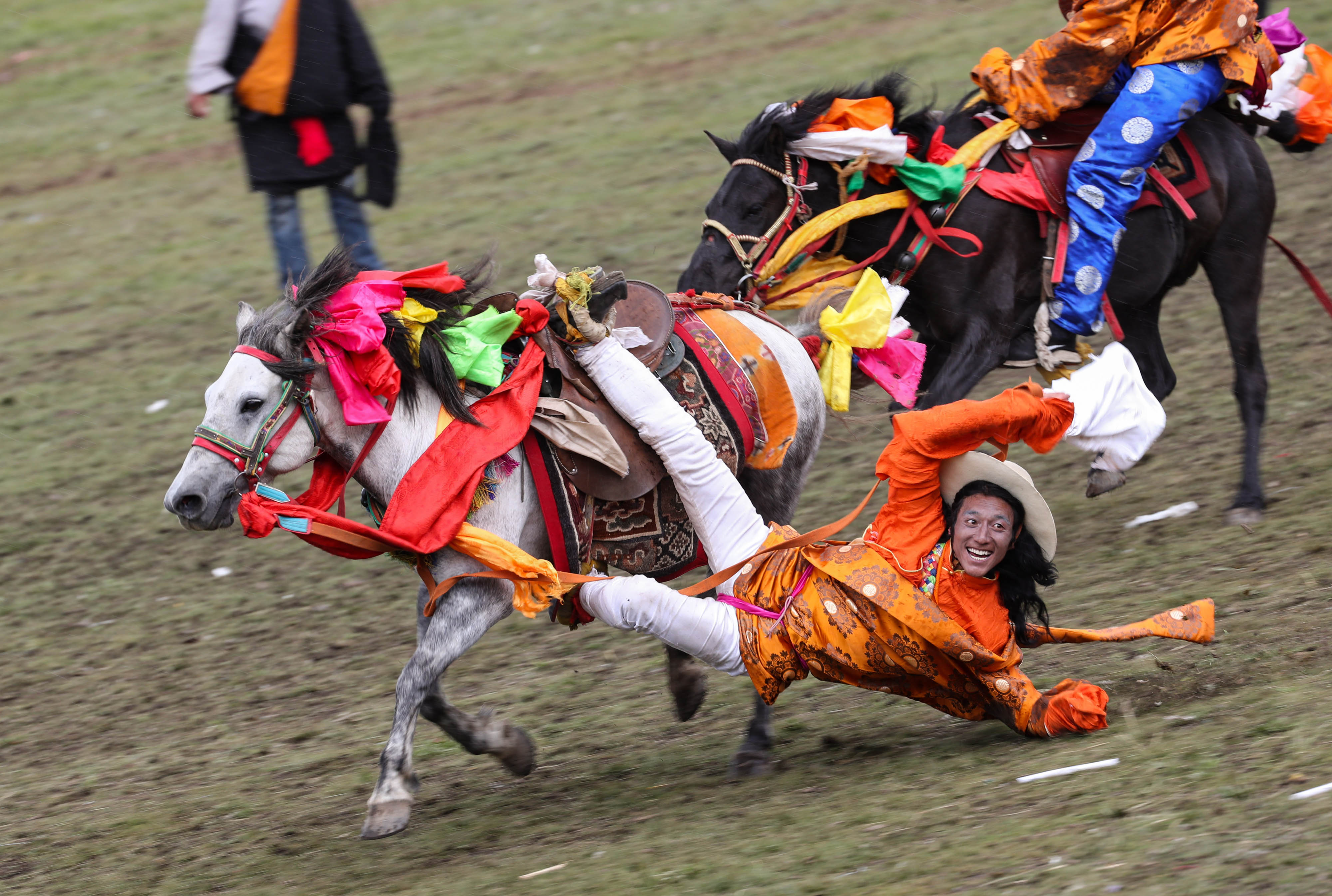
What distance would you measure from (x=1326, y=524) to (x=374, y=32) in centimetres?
1299

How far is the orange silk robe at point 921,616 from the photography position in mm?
4117

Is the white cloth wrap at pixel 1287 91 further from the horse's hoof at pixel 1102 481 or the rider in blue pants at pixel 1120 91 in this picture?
the horse's hoof at pixel 1102 481

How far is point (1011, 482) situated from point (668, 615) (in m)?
1.06

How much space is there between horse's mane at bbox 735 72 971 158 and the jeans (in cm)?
315

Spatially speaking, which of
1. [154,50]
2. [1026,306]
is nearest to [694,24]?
[154,50]

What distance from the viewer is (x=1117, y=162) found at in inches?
227

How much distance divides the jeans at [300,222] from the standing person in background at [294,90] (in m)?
0.01

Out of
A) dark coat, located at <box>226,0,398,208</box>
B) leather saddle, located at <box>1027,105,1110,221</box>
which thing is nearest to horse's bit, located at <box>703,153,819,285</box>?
leather saddle, located at <box>1027,105,1110,221</box>

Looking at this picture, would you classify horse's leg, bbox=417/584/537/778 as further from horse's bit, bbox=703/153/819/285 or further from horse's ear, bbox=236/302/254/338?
horse's bit, bbox=703/153/819/285

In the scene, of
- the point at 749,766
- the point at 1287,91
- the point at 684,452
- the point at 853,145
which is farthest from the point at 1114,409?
the point at 1287,91

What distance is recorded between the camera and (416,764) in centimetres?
520

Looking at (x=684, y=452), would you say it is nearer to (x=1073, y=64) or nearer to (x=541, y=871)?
(x=541, y=871)

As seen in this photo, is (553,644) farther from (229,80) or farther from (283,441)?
(229,80)

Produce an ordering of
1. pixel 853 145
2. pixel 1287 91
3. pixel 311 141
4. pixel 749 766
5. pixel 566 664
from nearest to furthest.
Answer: pixel 749 766 → pixel 853 145 → pixel 566 664 → pixel 1287 91 → pixel 311 141
